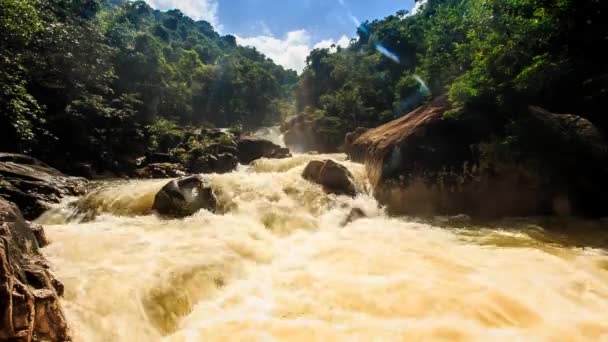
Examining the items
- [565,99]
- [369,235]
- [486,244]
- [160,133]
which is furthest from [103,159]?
[565,99]

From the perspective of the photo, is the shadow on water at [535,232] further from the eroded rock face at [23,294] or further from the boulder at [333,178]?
the eroded rock face at [23,294]

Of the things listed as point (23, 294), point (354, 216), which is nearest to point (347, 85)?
point (354, 216)

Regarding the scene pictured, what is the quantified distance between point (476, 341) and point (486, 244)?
138 inches

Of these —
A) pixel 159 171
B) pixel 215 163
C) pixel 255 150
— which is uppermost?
pixel 255 150

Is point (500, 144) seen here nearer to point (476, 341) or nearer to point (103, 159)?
point (476, 341)

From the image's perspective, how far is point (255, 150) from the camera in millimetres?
21781

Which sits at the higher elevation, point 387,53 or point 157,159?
point 387,53

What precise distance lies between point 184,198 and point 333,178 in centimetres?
446

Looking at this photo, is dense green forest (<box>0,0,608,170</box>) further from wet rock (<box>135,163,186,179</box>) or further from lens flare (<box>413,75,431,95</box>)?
wet rock (<box>135,163,186,179</box>)

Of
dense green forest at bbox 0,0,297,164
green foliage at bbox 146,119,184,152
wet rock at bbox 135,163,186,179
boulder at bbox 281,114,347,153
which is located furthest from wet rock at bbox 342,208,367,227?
boulder at bbox 281,114,347,153

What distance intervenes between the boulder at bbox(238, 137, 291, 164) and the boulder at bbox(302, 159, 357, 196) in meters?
11.1

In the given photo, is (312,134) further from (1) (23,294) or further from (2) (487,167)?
(1) (23,294)

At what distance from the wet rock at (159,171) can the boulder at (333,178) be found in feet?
25.2

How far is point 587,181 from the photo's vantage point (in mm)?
7465
